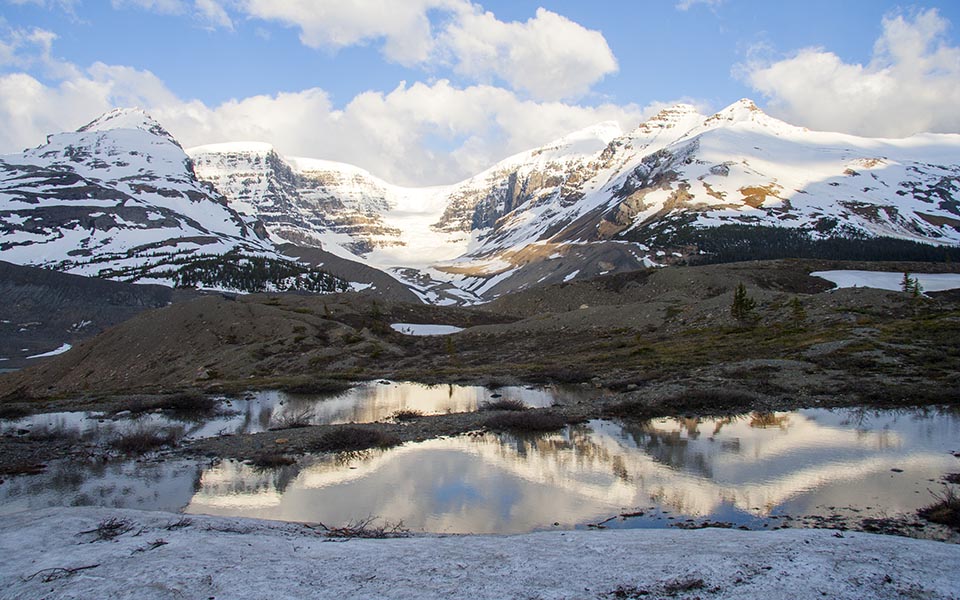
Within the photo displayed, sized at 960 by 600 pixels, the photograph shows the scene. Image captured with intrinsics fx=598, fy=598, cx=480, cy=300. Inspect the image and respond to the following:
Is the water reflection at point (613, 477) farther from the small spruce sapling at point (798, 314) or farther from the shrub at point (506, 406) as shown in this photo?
the small spruce sapling at point (798, 314)

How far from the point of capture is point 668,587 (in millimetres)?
9359

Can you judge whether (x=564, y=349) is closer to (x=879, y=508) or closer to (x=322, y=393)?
(x=322, y=393)

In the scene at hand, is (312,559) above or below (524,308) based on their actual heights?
below

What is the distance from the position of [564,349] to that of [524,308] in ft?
241

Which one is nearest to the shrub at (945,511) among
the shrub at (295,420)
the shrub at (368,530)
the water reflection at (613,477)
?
the water reflection at (613,477)

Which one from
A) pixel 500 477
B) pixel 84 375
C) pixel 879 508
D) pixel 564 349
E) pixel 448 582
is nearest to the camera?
pixel 448 582

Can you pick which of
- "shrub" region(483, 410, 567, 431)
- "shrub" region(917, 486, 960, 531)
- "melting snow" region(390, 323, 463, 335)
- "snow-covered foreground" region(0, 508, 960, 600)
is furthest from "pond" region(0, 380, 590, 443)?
"melting snow" region(390, 323, 463, 335)

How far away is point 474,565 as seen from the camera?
35.2ft

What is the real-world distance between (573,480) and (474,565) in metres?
8.26

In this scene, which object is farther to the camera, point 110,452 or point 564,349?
point 564,349

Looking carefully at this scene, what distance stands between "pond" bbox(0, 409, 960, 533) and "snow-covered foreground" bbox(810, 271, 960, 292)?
318 feet

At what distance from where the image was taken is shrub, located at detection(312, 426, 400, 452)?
909 inches

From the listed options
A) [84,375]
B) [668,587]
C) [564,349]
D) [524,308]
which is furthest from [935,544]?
[524,308]

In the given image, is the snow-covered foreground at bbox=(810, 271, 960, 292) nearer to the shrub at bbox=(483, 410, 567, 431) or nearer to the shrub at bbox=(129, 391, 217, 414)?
the shrub at bbox=(483, 410, 567, 431)
